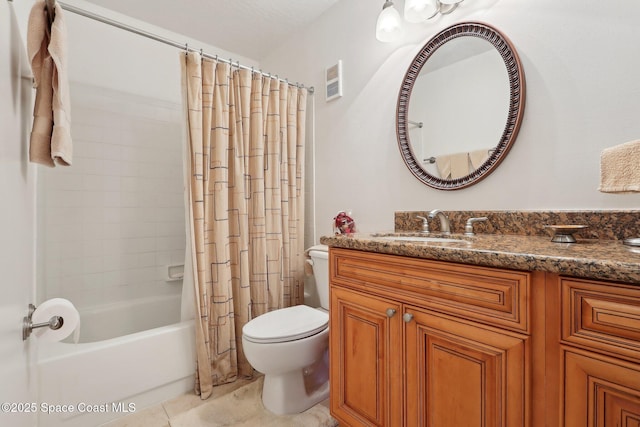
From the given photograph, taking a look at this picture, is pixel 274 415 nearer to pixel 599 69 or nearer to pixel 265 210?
pixel 265 210

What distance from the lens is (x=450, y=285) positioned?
85 cm

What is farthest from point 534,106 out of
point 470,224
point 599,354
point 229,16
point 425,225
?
point 229,16

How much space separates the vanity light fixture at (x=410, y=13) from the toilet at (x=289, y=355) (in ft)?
5.19

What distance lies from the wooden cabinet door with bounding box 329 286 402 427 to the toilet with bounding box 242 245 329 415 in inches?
9.0

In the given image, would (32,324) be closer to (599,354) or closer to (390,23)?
(599,354)

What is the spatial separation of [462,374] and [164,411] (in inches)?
59.4

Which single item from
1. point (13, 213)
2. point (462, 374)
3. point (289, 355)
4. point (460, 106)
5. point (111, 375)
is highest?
point (460, 106)

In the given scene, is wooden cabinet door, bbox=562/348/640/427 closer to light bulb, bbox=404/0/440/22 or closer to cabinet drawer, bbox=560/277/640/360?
cabinet drawer, bbox=560/277/640/360

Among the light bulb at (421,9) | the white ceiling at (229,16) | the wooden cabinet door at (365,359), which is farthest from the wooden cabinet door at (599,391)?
the white ceiling at (229,16)

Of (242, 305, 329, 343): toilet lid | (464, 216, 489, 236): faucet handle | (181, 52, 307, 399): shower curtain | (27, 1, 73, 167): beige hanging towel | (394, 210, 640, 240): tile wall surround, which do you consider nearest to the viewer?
(27, 1, 73, 167): beige hanging towel

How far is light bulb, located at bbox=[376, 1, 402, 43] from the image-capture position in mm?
1537

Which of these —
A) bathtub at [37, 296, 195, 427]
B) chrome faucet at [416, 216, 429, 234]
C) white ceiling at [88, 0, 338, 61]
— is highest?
white ceiling at [88, 0, 338, 61]

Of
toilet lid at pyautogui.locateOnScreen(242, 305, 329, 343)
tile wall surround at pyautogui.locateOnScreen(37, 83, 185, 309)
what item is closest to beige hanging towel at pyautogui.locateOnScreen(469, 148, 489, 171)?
toilet lid at pyautogui.locateOnScreen(242, 305, 329, 343)

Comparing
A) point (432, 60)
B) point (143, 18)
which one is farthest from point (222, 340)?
point (143, 18)
